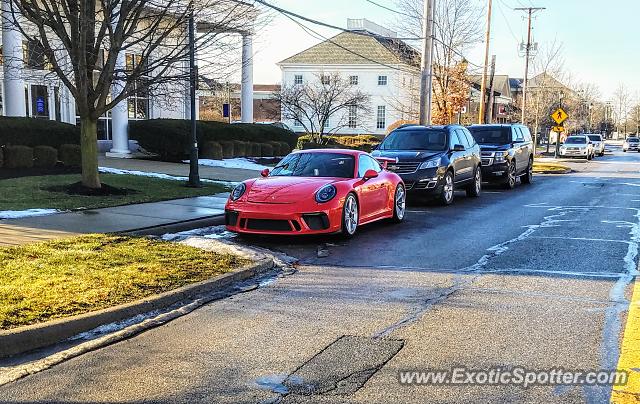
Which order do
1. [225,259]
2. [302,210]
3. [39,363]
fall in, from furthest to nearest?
[302,210], [225,259], [39,363]

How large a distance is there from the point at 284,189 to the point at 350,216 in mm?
1186

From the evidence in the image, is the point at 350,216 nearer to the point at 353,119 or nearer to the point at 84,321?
the point at 84,321

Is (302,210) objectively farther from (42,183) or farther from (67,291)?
(42,183)

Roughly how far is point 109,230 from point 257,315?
15.3 ft

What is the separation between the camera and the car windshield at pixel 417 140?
1522 cm

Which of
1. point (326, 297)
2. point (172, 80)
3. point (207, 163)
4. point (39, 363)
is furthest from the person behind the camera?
point (207, 163)

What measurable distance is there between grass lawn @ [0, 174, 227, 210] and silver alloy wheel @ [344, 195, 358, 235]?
16.2 ft

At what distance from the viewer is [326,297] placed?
636 cm

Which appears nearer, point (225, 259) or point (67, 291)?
point (67, 291)

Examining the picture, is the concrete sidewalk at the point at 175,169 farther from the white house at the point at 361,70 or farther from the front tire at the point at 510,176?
the white house at the point at 361,70

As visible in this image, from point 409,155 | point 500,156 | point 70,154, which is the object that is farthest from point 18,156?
point 500,156

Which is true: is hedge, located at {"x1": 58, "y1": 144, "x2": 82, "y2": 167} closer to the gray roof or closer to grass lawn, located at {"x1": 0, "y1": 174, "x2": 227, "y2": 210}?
grass lawn, located at {"x1": 0, "y1": 174, "x2": 227, "y2": 210}

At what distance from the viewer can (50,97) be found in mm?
24156

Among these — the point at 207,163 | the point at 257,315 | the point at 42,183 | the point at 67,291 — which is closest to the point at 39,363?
the point at 67,291
